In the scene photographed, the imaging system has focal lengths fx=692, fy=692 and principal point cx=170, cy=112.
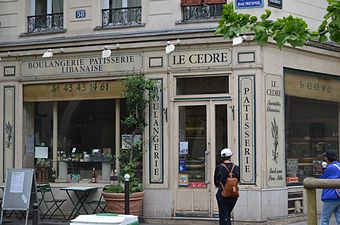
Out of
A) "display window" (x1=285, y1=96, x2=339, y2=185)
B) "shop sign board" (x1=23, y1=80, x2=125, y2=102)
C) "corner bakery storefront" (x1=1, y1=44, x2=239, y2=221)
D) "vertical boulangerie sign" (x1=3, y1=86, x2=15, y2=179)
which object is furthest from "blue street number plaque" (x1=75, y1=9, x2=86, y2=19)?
"display window" (x1=285, y1=96, x2=339, y2=185)

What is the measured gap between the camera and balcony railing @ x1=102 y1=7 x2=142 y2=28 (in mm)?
15898

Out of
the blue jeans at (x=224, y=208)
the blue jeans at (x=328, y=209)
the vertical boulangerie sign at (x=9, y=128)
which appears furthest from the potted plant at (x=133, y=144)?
the blue jeans at (x=328, y=209)

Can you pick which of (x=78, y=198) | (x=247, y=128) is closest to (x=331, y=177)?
(x=247, y=128)

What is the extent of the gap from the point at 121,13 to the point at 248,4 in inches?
123

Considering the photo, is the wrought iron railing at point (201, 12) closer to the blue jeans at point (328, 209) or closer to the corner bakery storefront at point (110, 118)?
the corner bakery storefront at point (110, 118)

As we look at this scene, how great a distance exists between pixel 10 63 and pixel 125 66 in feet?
10.2

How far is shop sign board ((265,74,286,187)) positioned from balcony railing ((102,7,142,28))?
133 inches

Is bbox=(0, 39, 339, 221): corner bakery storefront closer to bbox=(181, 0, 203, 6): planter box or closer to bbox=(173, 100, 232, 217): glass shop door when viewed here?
bbox=(173, 100, 232, 217): glass shop door

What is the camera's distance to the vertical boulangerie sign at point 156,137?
1525cm

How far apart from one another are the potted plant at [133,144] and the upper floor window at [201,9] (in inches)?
66.6

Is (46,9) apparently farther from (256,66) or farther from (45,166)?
(256,66)

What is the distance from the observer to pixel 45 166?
16906 millimetres

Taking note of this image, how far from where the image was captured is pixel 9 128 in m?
16.9

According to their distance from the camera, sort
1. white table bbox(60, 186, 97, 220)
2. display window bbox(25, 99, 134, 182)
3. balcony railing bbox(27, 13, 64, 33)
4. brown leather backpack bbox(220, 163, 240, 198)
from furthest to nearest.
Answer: balcony railing bbox(27, 13, 64, 33) < display window bbox(25, 99, 134, 182) < white table bbox(60, 186, 97, 220) < brown leather backpack bbox(220, 163, 240, 198)
